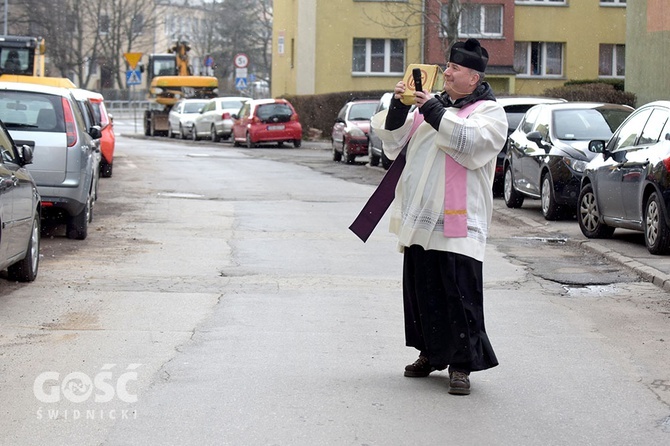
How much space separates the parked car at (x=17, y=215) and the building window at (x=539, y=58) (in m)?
43.0

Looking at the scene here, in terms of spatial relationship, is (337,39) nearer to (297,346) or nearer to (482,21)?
(482,21)

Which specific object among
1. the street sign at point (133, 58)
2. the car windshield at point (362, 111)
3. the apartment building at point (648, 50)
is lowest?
the car windshield at point (362, 111)

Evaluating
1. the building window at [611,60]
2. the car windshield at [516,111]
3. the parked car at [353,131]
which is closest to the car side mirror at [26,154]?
the car windshield at [516,111]

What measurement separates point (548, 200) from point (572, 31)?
37.4 metres

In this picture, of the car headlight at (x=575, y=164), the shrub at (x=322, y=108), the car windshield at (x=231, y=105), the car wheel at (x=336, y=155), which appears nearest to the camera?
the car headlight at (x=575, y=164)

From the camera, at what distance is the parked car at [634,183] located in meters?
11.8

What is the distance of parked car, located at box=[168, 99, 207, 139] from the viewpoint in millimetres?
45750

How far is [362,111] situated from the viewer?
30.1m

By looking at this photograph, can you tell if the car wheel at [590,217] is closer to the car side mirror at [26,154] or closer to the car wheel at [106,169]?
the car side mirror at [26,154]

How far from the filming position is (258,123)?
3706 cm

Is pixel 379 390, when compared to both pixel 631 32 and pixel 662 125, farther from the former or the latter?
pixel 631 32

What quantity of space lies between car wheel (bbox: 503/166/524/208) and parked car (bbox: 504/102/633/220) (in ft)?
0.05

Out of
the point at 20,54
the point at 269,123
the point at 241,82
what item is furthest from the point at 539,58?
the point at 20,54

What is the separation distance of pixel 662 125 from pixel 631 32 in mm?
17525
